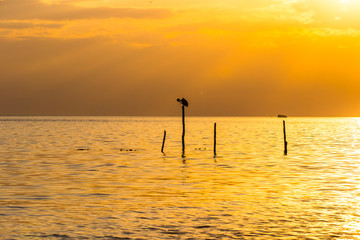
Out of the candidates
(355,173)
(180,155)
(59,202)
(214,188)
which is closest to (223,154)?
(180,155)

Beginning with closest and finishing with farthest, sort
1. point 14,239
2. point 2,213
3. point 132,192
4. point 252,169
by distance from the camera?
1. point 14,239
2. point 2,213
3. point 132,192
4. point 252,169

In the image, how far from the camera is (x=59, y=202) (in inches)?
909

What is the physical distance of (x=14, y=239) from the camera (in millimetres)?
16266

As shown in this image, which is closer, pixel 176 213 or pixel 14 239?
pixel 14 239

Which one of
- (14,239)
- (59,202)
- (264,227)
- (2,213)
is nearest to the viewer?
(14,239)

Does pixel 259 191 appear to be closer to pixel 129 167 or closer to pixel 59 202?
pixel 59 202

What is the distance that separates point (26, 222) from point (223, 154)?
37.2m

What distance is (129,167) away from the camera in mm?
40188

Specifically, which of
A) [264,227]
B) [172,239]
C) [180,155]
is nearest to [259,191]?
[264,227]

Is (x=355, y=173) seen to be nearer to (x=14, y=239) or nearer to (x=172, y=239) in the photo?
(x=172, y=239)

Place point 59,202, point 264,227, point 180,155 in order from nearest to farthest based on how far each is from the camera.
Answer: point 264,227, point 59,202, point 180,155

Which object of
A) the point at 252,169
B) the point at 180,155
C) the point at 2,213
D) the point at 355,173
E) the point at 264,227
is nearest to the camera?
the point at 264,227

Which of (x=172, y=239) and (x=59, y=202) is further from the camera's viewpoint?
(x=59, y=202)

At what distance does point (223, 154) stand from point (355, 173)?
19.9m
